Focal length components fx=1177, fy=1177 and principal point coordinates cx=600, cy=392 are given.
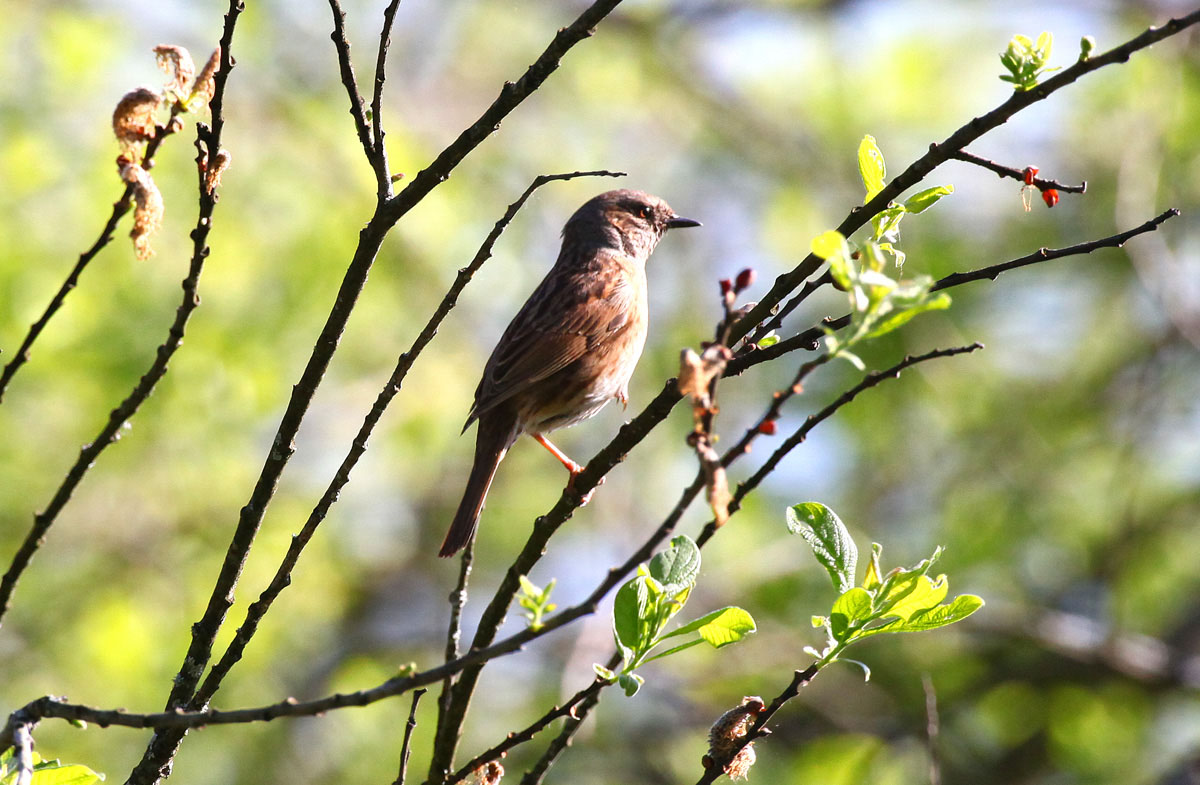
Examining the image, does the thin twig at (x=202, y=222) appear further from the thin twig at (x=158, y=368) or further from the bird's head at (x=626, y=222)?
the bird's head at (x=626, y=222)

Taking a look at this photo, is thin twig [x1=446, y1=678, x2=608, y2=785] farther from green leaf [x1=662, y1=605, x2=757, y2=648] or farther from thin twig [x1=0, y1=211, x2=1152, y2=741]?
thin twig [x1=0, y1=211, x2=1152, y2=741]

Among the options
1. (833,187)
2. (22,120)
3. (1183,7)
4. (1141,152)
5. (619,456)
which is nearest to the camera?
(619,456)

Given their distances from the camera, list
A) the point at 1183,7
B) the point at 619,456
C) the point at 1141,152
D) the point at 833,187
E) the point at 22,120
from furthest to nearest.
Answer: the point at 833,187
the point at 1183,7
the point at 1141,152
the point at 22,120
the point at 619,456

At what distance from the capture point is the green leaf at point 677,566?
2535 millimetres

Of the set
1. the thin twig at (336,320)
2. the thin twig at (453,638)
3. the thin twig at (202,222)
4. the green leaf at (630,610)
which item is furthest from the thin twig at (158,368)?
the green leaf at (630,610)

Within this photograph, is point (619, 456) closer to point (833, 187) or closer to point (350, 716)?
point (350, 716)

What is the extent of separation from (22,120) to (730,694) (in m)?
7.71

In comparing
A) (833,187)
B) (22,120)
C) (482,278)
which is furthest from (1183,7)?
(22,120)

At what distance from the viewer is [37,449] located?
969 centimetres

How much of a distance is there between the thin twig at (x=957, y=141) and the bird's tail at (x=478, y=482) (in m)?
2.03

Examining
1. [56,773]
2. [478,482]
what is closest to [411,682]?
[56,773]

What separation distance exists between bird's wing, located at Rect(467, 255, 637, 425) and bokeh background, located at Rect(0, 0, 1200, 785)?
267 cm

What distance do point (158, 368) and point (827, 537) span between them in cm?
168

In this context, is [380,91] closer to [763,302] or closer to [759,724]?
[763,302]
